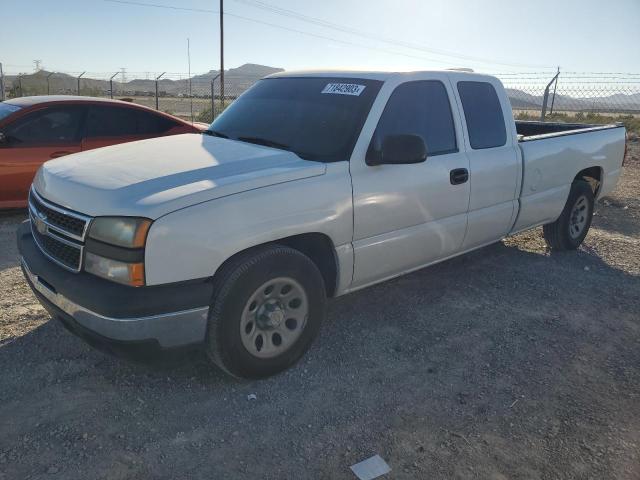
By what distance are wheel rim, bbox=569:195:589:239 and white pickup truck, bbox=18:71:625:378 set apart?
1448 millimetres

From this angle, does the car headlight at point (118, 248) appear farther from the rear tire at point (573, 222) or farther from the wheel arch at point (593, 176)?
the wheel arch at point (593, 176)

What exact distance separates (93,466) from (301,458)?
0.98 meters

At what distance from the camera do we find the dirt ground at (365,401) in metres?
2.63

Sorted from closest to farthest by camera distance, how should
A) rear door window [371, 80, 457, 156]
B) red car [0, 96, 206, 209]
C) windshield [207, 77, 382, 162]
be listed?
windshield [207, 77, 382, 162], rear door window [371, 80, 457, 156], red car [0, 96, 206, 209]

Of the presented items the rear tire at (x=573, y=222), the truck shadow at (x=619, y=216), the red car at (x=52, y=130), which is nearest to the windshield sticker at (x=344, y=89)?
the rear tire at (x=573, y=222)

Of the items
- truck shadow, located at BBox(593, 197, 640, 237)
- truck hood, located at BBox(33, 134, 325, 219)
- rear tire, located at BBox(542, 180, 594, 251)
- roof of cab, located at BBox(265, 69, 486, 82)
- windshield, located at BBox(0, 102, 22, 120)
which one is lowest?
truck shadow, located at BBox(593, 197, 640, 237)

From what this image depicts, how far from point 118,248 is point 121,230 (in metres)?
0.09

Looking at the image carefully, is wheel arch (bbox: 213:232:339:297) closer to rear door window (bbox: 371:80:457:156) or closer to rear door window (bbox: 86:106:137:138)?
rear door window (bbox: 371:80:457:156)

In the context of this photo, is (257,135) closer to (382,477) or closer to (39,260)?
(39,260)

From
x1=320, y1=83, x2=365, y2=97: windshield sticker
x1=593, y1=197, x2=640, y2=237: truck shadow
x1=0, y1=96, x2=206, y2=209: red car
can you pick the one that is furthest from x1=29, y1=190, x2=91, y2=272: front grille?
x1=593, y1=197, x2=640, y2=237: truck shadow

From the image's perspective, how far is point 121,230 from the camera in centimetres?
265

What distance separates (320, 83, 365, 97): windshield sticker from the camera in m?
3.77

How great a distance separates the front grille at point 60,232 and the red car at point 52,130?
130 inches

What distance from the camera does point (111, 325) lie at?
2645 mm
